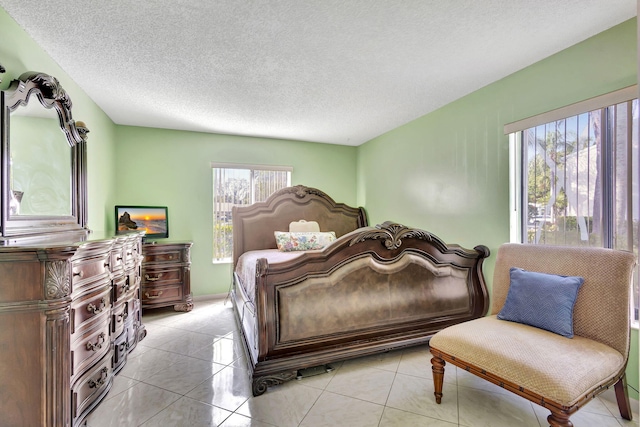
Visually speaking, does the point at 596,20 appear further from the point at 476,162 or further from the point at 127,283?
the point at 127,283

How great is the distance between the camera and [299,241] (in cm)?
362

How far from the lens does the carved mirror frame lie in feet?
5.17

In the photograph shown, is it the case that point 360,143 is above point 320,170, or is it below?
above

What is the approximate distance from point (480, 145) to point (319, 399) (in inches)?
101

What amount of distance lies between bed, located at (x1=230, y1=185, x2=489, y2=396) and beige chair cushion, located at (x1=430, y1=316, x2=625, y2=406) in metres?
0.57

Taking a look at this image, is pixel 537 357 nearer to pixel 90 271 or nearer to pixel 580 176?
pixel 580 176

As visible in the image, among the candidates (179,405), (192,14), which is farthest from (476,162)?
(179,405)

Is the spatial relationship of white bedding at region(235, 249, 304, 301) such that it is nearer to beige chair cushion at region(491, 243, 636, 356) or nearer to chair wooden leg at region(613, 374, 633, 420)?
beige chair cushion at region(491, 243, 636, 356)

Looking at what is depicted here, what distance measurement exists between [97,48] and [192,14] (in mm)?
895

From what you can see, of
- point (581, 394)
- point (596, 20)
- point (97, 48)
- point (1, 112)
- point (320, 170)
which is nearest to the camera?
point (581, 394)

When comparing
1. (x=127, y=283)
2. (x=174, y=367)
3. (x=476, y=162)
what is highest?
(x=476, y=162)

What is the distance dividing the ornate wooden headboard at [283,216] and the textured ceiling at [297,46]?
52.7 inches

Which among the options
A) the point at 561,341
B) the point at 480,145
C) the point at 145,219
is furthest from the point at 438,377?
the point at 145,219

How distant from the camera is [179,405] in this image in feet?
5.85
